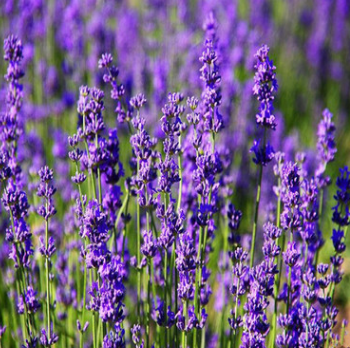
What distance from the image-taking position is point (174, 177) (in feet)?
6.14

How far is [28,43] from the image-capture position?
4.13 m

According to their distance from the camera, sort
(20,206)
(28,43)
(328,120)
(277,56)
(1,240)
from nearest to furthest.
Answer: (20,206) → (328,120) → (1,240) → (28,43) → (277,56)

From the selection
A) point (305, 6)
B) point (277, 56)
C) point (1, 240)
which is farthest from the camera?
point (305, 6)

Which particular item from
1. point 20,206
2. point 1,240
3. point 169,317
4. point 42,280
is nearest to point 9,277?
point 42,280

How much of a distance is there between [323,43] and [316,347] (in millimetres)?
4896

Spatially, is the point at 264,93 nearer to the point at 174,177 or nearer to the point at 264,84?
the point at 264,84

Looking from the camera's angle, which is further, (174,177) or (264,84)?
(264,84)

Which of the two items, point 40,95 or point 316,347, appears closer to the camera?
point 316,347

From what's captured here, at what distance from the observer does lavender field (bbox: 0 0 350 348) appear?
190 centimetres

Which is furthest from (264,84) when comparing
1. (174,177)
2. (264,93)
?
(174,177)

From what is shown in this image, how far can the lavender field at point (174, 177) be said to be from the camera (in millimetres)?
1901

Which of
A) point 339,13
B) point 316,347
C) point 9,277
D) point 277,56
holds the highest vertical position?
point 339,13

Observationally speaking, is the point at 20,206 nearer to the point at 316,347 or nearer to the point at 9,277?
the point at 9,277

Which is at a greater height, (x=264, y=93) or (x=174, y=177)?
(x=264, y=93)
